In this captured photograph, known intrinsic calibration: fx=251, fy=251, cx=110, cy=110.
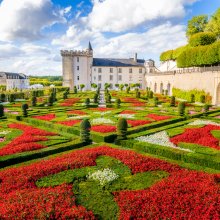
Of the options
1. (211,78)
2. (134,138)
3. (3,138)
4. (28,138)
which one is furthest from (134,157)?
(211,78)

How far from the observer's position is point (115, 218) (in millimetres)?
6691

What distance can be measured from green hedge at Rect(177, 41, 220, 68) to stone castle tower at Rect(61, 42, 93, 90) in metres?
33.3

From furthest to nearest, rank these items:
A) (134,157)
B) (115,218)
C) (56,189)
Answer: (134,157)
(56,189)
(115,218)

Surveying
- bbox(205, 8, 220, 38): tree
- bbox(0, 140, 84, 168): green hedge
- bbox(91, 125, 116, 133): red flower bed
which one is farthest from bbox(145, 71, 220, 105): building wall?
bbox(0, 140, 84, 168): green hedge

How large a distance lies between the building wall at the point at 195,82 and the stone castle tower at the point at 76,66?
76.0 feet

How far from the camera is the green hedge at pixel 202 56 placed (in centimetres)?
3753

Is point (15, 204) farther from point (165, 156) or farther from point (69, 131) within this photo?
point (69, 131)

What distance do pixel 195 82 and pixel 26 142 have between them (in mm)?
33437

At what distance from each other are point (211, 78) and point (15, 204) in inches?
1376

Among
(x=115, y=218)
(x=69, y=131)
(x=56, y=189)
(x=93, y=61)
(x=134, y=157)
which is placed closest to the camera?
(x=115, y=218)

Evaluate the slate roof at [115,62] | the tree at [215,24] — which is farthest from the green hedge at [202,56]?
the slate roof at [115,62]

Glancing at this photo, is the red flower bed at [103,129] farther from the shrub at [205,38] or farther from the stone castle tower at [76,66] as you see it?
the stone castle tower at [76,66]

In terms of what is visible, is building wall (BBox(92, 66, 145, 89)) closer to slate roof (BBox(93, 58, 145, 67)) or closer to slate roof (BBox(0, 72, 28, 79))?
slate roof (BBox(93, 58, 145, 67))

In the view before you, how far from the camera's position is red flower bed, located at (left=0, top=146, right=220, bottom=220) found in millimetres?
6691
